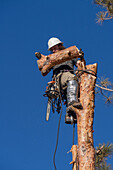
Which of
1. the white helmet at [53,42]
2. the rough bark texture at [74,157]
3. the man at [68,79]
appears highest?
the white helmet at [53,42]

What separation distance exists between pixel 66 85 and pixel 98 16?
2.17 metres

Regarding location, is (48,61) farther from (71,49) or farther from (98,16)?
(98,16)

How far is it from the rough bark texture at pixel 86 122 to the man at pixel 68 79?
14 centimetres

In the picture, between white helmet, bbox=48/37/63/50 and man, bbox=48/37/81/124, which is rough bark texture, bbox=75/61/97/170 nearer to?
man, bbox=48/37/81/124

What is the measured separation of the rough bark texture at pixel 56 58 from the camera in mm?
5270

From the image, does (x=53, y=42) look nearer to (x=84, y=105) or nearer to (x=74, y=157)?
(x=84, y=105)

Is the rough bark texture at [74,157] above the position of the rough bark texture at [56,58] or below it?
below

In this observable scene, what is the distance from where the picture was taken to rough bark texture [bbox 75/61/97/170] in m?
4.36

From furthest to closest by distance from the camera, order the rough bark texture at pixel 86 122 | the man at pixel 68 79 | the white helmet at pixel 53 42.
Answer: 1. the white helmet at pixel 53 42
2. the man at pixel 68 79
3. the rough bark texture at pixel 86 122

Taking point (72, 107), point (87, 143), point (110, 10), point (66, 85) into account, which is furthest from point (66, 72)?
point (110, 10)

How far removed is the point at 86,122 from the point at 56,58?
131 cm

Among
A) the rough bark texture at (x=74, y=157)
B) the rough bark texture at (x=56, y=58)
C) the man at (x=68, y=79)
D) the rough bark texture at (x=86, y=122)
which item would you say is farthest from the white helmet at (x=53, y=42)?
the rough bark texture at (x=74, y=157)

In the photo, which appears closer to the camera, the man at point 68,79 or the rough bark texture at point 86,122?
the rough bark texture at point 86,122

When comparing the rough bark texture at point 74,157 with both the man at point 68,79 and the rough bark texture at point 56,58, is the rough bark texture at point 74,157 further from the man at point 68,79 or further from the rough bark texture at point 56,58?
the rough bark texture at point 56,58
